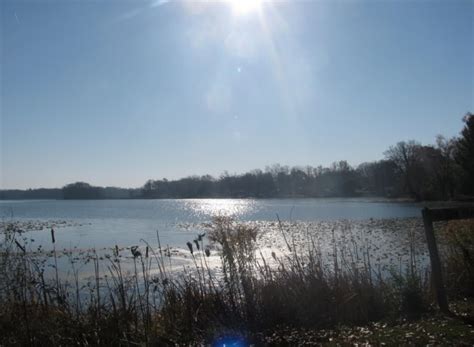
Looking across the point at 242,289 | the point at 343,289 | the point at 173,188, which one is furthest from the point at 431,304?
the point at 173,188

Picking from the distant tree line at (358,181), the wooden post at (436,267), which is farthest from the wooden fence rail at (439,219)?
the distant tree line at (358,181)

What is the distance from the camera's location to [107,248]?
20.5m

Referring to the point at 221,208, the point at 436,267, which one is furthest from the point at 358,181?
the point at 436,267

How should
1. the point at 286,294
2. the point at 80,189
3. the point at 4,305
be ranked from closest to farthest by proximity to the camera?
the point at 4,305 < the point at 286,294 < the point at 80,189

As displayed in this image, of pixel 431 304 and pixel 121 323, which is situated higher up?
pixel 121 323

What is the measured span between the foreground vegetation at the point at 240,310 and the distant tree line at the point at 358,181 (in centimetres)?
4218

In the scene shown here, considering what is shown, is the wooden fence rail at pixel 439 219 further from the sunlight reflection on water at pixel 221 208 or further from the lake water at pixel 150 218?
the sunlight reflection on water at pixel 221 208

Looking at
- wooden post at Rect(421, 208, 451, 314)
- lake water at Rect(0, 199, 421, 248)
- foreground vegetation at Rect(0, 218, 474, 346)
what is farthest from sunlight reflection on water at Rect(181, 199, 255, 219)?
wooden post at Rect(421, 208, 451, 314)

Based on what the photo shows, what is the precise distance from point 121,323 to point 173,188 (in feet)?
570

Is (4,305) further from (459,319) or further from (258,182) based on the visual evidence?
(258,182)

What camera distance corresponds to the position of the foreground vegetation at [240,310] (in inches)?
202

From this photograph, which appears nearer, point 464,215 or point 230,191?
point 464,215

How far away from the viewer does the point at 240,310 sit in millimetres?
6262

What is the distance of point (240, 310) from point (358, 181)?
127 m
